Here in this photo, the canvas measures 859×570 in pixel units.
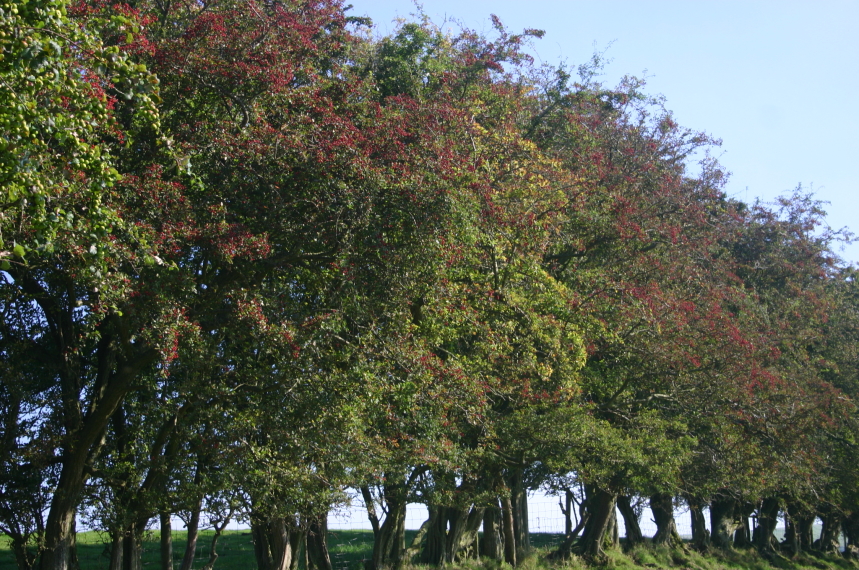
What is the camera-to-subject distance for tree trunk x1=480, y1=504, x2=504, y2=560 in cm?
2422

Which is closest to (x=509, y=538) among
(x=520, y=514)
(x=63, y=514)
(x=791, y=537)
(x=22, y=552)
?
(x=520, y=514)

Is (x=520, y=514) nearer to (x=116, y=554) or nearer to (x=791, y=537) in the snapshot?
(x=116, y=554)

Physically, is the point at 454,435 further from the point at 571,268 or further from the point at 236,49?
the point at 236,49

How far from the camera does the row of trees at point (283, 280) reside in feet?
33.2

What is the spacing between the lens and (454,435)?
17.8 meters

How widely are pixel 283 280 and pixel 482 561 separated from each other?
12806mm

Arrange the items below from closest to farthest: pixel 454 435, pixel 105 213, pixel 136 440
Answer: pixel 105 213
pixel 136 440
pixel 454 435

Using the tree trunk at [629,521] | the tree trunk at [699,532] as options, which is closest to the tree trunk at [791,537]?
the tree trunk at [699,532]

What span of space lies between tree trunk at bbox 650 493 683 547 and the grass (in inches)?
31.0

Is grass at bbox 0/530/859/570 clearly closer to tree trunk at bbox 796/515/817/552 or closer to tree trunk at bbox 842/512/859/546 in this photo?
tree trunk at bbox 842/512/859/546

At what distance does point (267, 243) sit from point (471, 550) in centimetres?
1490

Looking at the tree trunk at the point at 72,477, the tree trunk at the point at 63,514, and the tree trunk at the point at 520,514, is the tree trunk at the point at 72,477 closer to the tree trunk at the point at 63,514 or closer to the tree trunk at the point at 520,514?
the tree trunk at the point at 63,514

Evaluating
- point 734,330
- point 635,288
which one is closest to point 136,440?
point 635,288

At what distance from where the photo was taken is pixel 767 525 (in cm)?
3950
